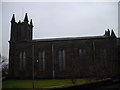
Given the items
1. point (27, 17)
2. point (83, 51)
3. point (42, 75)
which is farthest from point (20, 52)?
point (83, 51)

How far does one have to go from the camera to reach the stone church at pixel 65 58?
120 feet

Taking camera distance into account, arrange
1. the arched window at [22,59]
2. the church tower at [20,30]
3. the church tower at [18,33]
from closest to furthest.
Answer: the arched window at [22,59] < the church tower at [18,33] < the church tower at [20,30]

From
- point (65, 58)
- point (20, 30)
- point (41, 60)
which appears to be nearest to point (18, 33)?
point (20, 30)

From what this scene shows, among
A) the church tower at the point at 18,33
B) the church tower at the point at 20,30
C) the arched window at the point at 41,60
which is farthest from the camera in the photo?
the church tower at the point at 20,30

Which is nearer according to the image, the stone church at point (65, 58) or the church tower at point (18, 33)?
the stone church at point (65, 58)

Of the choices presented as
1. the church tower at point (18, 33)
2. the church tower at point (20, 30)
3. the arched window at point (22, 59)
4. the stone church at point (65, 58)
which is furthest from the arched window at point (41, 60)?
the church tower at point (20, 30)

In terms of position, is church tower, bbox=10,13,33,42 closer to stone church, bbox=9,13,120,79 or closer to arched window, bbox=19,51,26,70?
stone church, bbox=9,13,120,79

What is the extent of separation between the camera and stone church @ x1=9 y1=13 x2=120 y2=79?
120 feet

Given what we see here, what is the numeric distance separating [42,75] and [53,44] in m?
7.27

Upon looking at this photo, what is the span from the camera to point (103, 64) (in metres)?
36.7

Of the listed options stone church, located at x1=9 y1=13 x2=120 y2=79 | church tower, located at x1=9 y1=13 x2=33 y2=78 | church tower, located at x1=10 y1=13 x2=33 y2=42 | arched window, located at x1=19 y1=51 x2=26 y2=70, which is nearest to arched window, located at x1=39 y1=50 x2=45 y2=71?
stone church, located at x1=9 y1=13 x2=120 y2=79

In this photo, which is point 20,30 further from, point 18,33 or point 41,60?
point 41,60

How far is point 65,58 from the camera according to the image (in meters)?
38.5

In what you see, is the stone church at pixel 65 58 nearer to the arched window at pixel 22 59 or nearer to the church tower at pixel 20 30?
the arched window at pixel 22 59
